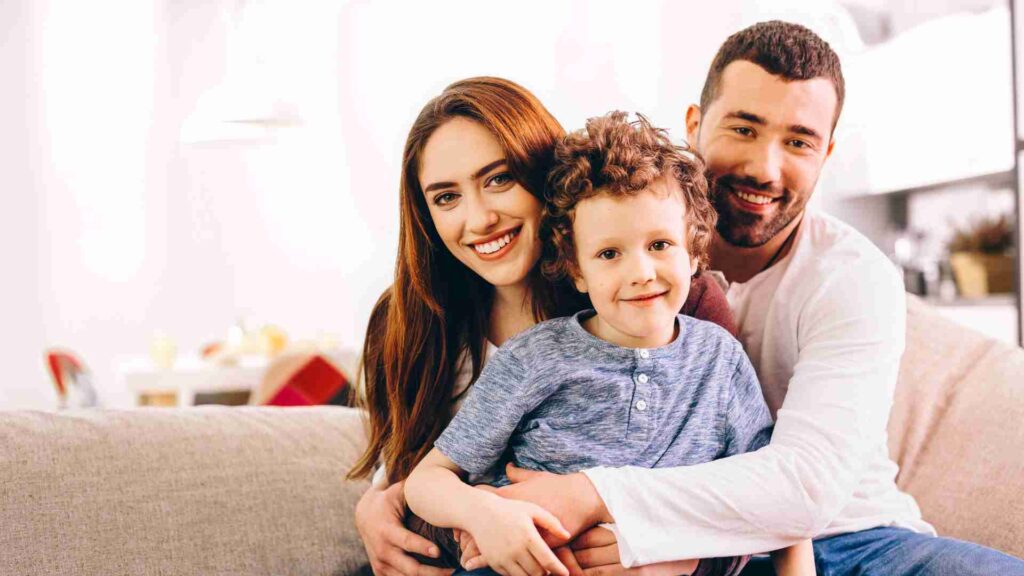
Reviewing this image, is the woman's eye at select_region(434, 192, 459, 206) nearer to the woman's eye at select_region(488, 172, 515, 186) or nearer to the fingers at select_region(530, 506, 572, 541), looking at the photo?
the woman's eye at select_region(488, 172, 515, 186)

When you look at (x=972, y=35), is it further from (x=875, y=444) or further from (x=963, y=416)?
(x=875, y=444)

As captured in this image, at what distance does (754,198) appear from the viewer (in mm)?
Answer: 1591

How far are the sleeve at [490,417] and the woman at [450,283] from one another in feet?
0.50

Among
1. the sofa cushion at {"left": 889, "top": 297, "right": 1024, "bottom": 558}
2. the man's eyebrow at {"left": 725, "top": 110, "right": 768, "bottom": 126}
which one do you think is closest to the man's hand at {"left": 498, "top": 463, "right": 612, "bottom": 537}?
the man's eyebrow at {"left": 725, "top": 110, "right": 768, "bottom": 126}

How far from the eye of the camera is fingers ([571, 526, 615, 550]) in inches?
50.1

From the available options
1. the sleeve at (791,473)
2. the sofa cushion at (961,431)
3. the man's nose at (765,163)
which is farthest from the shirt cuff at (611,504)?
the sofa cushion at (961,431)

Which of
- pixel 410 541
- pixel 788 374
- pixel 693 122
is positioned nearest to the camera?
pixel 410 541

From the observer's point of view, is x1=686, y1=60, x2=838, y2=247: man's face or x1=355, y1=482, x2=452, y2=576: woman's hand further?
x1=686, y1=60, x2=838, y2=247: man's face

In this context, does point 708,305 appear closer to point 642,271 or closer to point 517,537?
point 642,271

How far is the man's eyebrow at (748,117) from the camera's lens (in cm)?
156

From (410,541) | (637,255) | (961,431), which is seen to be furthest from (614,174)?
(961,431)

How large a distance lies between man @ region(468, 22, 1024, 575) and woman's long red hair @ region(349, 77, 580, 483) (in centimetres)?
30

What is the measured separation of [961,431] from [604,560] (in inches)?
36.1

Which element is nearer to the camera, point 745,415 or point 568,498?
point 568,498
